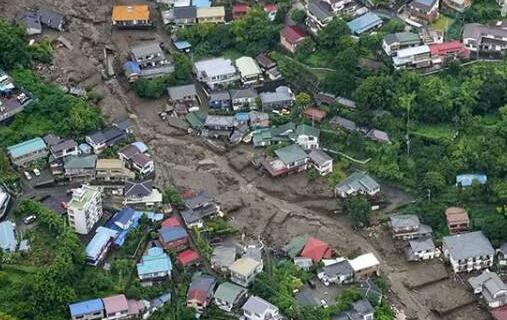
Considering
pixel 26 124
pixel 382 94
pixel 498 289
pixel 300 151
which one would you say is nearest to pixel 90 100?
pixel 26 124

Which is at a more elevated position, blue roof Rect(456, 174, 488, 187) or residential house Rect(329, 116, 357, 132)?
residential house Rect(329, 116, 357, 132)

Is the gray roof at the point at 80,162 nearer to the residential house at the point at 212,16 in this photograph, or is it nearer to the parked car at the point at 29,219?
the parked car at the point at 29,219

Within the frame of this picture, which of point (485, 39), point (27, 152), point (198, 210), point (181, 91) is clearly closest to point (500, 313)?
point (198, 210)

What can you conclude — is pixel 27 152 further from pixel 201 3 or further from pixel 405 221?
pixel 405 221

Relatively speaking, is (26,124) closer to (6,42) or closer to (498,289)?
(6,42)

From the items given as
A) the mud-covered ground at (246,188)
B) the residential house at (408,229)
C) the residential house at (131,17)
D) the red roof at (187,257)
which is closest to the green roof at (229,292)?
the red roof at (187,257)

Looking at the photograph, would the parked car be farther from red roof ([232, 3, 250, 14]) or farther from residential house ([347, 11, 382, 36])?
residential house ([347, 11, 382, 36])

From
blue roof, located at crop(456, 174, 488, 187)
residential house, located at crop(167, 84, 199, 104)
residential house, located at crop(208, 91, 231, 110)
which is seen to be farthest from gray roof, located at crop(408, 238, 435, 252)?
residential house, located at crop(167, 84, 199, 104)
